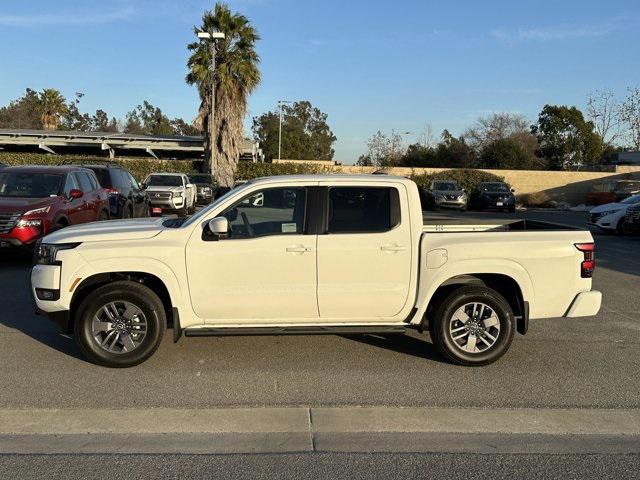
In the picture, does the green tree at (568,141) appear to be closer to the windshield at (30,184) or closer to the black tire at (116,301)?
the windshield at (30,184)

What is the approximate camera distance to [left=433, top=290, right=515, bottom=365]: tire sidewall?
572 cm

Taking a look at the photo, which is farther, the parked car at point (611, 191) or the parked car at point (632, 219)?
the parked car at point (611, 191)

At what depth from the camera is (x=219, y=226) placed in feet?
17.9

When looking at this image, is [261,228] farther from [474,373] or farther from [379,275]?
[474,373]

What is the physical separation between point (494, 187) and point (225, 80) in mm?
16317

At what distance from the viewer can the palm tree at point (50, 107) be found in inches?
2470

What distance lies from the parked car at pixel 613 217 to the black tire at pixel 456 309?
14.0m

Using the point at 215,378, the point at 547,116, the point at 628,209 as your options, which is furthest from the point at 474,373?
the point at 547,116

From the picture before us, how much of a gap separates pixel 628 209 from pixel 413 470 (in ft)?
53.9

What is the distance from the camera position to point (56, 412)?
468 centimetres

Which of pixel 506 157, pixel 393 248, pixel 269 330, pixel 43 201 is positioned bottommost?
pixel 269 330

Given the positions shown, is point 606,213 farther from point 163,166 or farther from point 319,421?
point 163,166

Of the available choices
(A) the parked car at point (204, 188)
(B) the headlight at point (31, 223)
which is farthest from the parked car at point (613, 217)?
(A) the parked car at point (204, 188)

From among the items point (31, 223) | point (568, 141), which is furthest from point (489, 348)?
point (568, 141)
